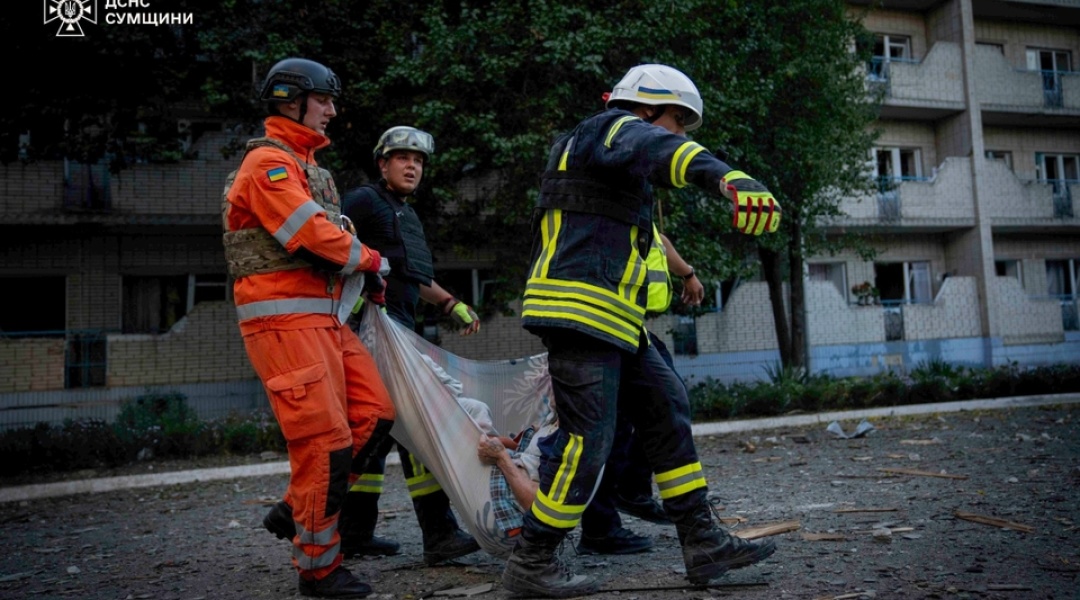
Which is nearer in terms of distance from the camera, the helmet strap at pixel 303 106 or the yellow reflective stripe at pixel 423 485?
the helmet strap at pixel 303 106

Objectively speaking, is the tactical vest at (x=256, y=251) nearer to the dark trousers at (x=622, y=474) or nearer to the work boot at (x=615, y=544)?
the dark trousers at (x=622, y=474)

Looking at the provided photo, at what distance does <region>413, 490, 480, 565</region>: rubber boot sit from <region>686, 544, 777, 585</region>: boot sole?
3.66ft

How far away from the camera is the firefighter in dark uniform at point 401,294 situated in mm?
3869

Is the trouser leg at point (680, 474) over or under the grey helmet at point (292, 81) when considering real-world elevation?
under

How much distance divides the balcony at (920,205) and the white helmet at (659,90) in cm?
1731

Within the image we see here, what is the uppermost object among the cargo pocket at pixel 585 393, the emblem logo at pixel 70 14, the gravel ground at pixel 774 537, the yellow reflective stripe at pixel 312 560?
the emblem logo at pixel 70 14

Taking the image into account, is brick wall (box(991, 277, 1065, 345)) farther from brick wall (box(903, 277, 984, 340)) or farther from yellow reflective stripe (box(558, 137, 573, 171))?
yellow reflective stripe (box(558, 137, 573, 171))

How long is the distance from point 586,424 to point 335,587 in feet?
4.01

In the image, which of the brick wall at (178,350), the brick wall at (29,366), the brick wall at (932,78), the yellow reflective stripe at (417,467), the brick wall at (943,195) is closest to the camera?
the yellow reflective stripe at (417,467)

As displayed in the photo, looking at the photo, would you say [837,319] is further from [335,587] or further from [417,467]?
[335,587]

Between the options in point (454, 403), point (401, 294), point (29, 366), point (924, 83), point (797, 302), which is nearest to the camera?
point (454, 403)

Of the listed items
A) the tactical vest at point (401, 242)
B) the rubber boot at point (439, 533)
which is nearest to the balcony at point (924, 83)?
the tactical vest at point (401, 242)

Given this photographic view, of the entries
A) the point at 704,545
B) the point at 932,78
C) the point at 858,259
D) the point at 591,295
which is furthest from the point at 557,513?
the point at 932,78

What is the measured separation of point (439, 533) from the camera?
385 centimetres
